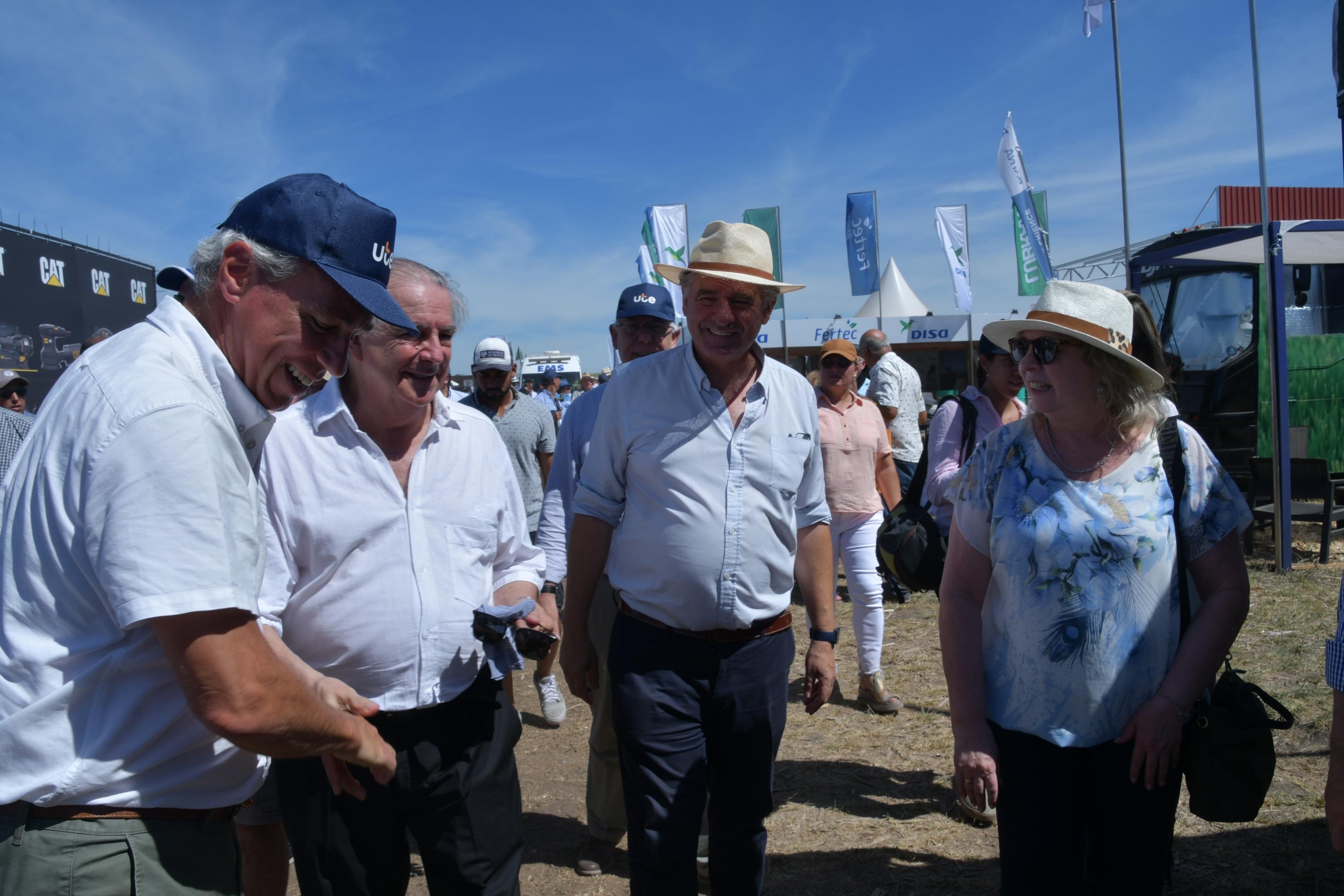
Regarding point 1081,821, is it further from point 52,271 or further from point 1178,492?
point 52,271

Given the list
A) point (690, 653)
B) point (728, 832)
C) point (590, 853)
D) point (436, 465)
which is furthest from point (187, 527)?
point (590, 853)

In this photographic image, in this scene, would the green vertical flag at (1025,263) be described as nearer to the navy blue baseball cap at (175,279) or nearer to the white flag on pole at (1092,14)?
the white flag on pole at (1092,14)

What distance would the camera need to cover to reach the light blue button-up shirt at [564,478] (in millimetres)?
3221

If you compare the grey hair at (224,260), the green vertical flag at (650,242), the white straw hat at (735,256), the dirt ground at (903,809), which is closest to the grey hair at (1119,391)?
the white straw hat at (735,256)

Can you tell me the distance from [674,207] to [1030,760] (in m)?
20.9

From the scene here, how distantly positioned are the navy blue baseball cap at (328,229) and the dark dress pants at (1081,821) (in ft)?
5.79

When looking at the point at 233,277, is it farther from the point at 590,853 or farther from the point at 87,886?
the point at 590,853

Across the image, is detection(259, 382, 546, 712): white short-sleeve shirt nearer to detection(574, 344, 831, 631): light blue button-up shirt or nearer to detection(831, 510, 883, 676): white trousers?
detection(574, 344, 831, 631): light blue button-up shirt

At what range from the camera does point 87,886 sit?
4.23 ft

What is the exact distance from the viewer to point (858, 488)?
4.91m

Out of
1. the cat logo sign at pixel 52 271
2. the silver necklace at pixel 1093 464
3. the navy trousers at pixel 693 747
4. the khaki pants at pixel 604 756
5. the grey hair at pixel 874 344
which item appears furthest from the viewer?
the cat logo sign at pixel 52 271

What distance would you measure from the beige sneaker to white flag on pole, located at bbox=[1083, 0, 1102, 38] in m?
11.0

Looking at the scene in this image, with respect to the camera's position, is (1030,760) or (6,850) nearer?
(6,850)

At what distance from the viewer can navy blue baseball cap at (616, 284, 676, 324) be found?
12.3 feet
